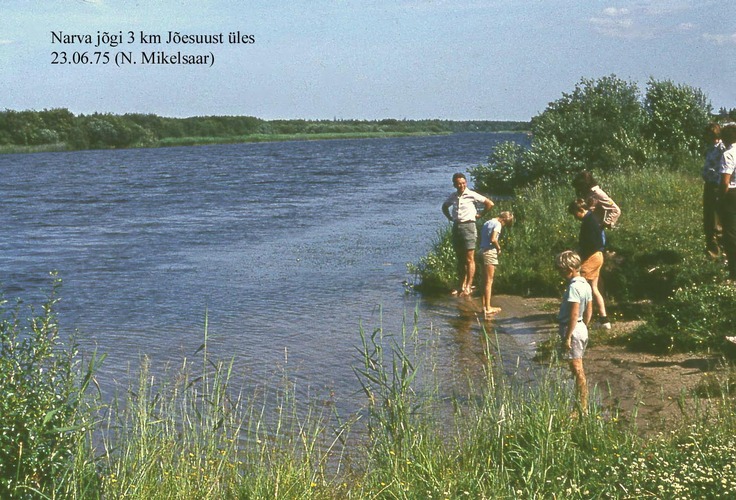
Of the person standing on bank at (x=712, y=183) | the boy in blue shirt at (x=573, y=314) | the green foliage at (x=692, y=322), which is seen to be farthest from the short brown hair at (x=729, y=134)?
the boy in blue shirt at (x=573, y=314)

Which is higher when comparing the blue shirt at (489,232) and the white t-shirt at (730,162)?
the white t-shirt at (730,162)

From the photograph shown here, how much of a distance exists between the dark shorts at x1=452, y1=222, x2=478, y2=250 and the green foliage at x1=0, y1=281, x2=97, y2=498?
893 centimetres

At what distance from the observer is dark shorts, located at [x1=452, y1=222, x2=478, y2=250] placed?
14547mm

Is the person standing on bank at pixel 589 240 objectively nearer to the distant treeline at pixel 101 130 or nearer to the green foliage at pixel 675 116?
the green foliage at pixel 675 116

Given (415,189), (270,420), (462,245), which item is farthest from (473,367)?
(415,189)


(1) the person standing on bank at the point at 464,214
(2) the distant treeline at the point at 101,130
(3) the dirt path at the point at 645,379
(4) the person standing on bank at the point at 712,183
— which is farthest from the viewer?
(2) the distant treeline at the point at 101,130

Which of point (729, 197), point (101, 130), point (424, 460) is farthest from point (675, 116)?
point (101, 130)

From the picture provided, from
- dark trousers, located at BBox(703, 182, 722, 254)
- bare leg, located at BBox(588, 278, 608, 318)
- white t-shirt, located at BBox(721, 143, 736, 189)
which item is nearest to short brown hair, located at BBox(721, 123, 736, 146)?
white t-shirt, located at BBox(721, 143, 736, 189)

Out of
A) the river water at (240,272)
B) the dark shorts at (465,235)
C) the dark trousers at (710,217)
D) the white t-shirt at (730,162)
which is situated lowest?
the river water at (240,272)

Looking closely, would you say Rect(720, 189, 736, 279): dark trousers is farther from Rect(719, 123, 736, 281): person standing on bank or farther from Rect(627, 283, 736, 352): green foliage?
Rect(627, 283, 736, 352): green foliage

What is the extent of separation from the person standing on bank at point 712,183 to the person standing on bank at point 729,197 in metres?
0.35

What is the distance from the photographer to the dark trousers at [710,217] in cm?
1282

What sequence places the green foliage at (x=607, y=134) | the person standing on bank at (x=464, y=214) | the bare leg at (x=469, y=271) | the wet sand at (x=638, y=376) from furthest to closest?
the green foliage at (x=607, y=134) → the bare leg at (x=469, y=271) → the person standing on bank at (x=464, y=214) → the wet sand at (x=638, y=376)

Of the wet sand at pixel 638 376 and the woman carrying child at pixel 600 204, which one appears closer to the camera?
the wet sand at pixel 638 376
